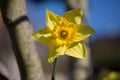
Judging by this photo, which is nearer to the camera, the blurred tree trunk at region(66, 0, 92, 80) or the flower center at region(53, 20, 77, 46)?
the flower center at region(53, 20, 77, 46)

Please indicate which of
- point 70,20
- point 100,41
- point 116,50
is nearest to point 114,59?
point 116,50

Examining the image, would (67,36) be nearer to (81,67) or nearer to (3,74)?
(3,74)

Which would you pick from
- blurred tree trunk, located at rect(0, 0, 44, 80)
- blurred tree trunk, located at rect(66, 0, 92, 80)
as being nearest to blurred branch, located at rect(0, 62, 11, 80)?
blurred tree trunk, located at rect(0, 0, 44, 80)

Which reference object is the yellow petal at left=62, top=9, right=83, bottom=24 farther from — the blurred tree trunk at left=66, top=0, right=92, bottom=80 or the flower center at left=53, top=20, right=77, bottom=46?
the blurred tree trunk at left=66, top=0, right=92, bottom=80

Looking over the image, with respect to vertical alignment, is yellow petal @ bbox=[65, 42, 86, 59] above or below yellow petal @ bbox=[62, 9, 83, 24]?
below

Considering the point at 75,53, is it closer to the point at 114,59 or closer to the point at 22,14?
the point at 22,14

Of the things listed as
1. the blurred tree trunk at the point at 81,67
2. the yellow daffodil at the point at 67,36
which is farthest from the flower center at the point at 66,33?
the blurred tree trunk at the point at 81,67
